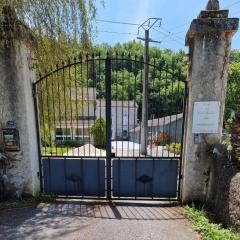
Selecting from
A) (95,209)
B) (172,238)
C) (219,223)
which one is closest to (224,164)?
(219,223)

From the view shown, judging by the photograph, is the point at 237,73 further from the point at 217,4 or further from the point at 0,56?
the point at 0,56

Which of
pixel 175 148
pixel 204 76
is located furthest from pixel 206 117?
pixel 175 148

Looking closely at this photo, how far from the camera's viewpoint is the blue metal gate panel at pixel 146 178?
18.1 ft

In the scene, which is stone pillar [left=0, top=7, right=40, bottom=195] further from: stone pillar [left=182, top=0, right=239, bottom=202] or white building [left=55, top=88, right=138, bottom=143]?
stone pillar [left=182, top=0, right=239, bottom=202]

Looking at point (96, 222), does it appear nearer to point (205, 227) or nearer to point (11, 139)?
point (205, 227)

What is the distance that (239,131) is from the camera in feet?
14.8

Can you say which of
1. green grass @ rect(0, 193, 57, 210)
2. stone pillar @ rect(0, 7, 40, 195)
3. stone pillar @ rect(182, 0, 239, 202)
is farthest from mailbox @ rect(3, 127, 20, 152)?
stone pillar @ rect(182, 0, 239, 202)

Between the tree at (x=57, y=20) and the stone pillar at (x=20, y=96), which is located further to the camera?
the stone pillar at (x=20, y=96)

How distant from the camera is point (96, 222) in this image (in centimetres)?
464

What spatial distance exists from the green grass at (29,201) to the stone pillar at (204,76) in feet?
8.96

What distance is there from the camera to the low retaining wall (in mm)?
3927

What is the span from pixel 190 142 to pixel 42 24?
3349 millimetres

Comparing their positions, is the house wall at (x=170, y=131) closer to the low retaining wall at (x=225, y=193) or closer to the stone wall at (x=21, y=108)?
the low retaining wall at (x=225, y=193)

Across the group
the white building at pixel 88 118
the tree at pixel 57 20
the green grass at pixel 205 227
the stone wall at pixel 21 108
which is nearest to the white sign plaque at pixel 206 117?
the white building at pixel 88 118
